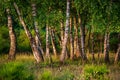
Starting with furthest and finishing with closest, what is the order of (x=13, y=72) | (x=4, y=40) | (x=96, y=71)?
(x=4, y=40), (x=96, y=71), (x=13, y=72)

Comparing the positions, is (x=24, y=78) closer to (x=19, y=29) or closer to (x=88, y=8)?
(x=88, y=8)

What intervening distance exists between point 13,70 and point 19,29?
37.5 m

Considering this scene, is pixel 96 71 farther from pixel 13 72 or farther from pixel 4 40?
pixel 4 40

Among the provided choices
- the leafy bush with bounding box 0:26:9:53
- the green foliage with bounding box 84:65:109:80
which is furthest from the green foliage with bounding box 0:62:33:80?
the leafy bush with bounding box 0:26:9:53

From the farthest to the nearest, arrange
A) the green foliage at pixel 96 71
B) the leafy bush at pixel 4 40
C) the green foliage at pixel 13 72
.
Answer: the leafy bush at pixel 4 40, the green foliage at pixel 96 71, the green foliage at pixel 13 72

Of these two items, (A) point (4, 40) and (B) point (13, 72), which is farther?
Result: (A) point (4, 40)

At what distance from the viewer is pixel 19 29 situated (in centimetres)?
5162

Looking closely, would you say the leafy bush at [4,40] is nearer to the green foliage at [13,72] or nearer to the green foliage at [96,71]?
the green foliage at [96,71]

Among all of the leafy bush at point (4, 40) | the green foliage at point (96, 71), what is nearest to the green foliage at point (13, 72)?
the green foliage at point (96, 71)

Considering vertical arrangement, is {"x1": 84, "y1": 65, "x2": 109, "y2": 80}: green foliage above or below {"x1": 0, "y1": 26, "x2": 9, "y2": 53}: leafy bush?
above

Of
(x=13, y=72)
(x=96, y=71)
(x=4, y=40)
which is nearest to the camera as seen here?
(x=13, y=72)

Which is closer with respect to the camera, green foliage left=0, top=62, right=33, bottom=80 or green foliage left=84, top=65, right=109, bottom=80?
green foliage left=0, top=62, right=33, bottom=80

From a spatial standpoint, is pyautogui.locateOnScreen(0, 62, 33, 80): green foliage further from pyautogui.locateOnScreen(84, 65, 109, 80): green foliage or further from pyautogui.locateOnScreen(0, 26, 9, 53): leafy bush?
pyautogui.locateOnScreen(0, 26, 9, 53): leafy bush

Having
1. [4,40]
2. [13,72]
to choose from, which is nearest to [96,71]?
[13,72]
